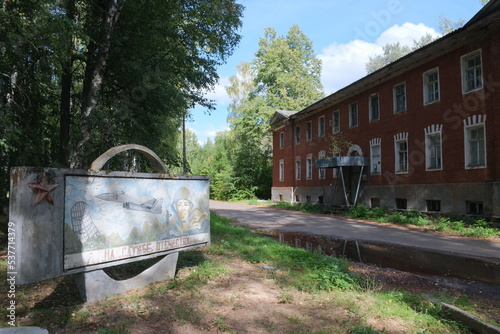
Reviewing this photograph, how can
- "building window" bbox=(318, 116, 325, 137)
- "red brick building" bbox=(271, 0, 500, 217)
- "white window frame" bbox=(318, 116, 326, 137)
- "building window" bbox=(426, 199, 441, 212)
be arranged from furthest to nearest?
"building window" bbox=(318, 116, 325, 137), "white window frame" bbox=(318, 116, 326, 137), "building window" bbox=(426, 199, 441, 212), "red brick building" bbox=(271, 0, 500, 217)

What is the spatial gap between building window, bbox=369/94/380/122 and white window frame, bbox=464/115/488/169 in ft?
21.5

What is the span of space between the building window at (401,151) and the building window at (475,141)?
3.75 metres

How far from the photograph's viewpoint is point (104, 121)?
33.4ft

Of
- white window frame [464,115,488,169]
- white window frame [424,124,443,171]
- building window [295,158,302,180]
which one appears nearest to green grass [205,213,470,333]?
white window frame [464,115,488,169]

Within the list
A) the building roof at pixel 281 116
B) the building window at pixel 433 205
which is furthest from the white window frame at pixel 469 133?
the building roof at pixel 281 116

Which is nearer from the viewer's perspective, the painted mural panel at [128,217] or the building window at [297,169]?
the painted mural panel at [128,217]

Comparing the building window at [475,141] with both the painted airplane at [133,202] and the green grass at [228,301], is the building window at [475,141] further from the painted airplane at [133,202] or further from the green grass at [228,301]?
the painted airplane at [133,202]

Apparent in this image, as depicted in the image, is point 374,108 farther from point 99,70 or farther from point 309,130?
point 99,70

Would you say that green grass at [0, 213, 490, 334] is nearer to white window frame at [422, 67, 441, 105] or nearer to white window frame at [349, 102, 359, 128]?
white window frame at [422, 67, 441, 105]

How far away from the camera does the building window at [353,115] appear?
23375 mm

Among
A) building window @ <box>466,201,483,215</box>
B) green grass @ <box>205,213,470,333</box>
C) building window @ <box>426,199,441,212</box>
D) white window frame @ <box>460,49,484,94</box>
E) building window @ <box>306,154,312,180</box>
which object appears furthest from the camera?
building window @ <box>306,154,312,180</box>

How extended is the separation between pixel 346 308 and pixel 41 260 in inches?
134

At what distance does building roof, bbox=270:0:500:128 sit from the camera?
45.7 ft

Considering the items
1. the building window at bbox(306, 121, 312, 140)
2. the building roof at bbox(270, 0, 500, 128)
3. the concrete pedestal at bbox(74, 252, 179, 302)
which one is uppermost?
the building roof at bbox(270, 0, 500, 128)
